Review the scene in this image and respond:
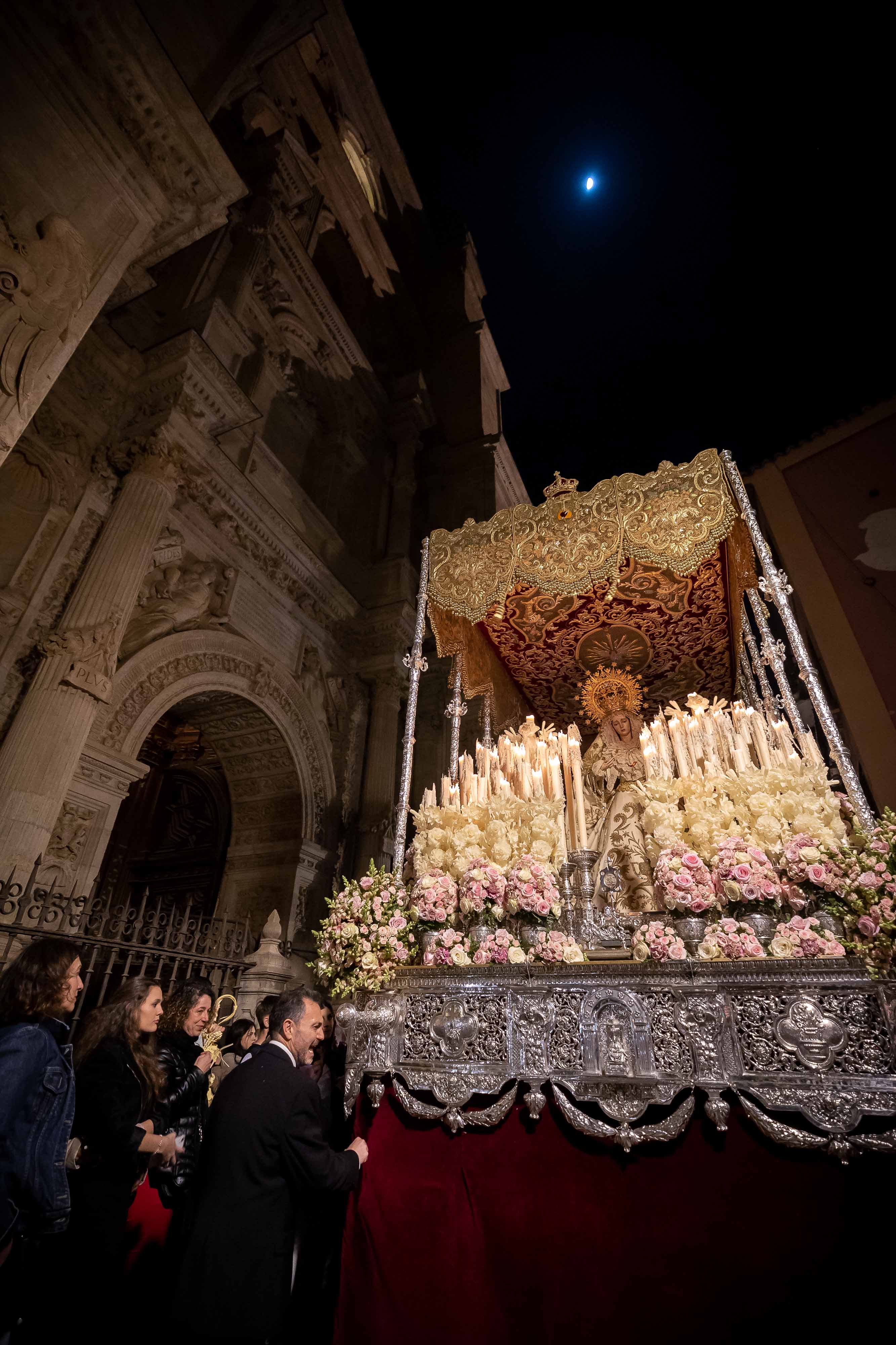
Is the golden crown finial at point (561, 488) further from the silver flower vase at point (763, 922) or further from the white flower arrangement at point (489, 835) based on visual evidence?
the silver flower vase at point (763, 922)

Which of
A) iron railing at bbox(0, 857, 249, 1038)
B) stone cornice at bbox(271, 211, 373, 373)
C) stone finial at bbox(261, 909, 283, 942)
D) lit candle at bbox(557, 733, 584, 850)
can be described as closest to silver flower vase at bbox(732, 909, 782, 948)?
lit candle at bbox(557, 733, 584, 850)

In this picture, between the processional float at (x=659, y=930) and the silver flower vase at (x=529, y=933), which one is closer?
the processional float at (x=659, y=930)

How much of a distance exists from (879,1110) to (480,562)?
13.8 feet

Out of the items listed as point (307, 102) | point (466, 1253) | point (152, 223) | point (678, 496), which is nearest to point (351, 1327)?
point (466, 1253)

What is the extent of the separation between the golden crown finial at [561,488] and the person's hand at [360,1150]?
14.7 feet

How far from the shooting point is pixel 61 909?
4.08m

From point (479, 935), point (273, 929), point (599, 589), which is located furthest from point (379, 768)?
point (479, 935)

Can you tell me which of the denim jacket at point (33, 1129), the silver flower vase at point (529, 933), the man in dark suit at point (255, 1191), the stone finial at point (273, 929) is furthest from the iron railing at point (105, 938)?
the silver flower vase at point (529, 933)

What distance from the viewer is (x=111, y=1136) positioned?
7.18ft

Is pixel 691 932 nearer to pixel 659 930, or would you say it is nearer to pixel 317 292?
pixel 659 930

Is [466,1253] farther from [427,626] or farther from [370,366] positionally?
[370,366]

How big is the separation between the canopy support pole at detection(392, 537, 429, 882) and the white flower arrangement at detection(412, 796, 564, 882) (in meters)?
0.21

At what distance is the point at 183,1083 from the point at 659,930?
2.34m

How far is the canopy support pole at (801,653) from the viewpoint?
288 cm
